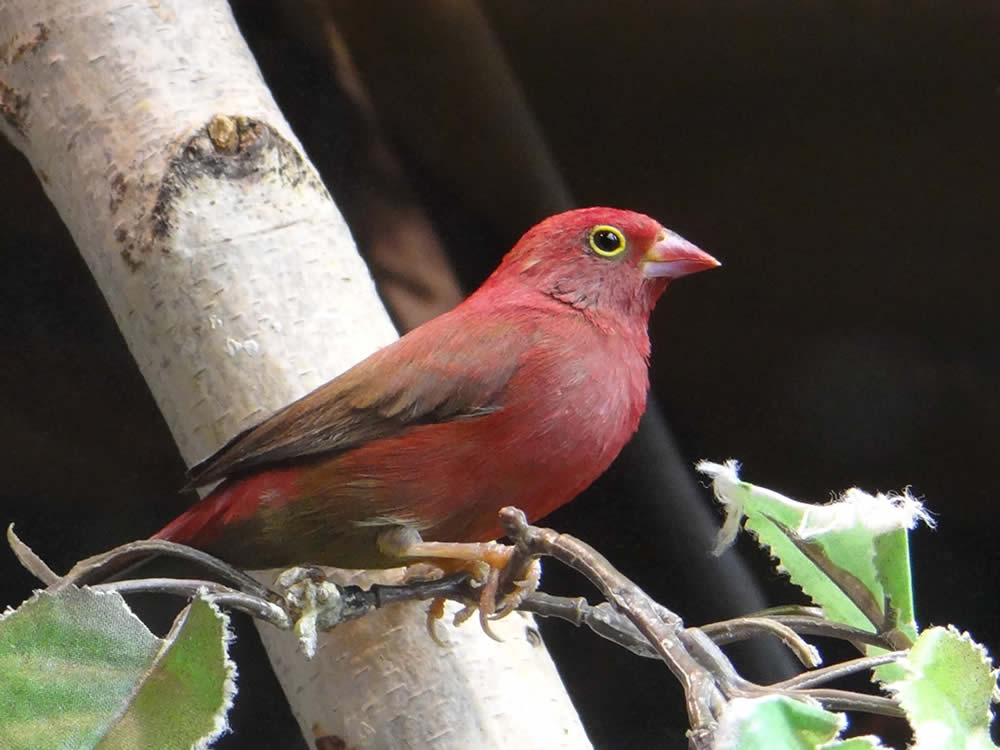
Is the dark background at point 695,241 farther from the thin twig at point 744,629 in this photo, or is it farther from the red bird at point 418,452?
the thin twig at point 744,629

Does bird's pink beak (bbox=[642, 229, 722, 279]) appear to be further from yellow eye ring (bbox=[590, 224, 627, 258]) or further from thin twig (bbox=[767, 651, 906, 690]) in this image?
thin twig (bbox=[767, 651, 906, 690])

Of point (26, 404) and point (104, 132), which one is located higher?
point (104, 132)

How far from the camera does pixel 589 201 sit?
189 cm

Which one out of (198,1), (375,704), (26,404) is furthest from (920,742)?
(26,404)

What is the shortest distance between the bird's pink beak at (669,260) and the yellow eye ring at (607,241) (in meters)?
0.03

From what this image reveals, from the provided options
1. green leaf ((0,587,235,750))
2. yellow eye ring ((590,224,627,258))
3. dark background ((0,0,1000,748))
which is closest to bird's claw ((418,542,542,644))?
green leaf ((0,587,235,750))

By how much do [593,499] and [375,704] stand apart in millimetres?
866

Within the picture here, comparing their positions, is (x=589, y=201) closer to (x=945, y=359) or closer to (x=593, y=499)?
(x=593, y=499)

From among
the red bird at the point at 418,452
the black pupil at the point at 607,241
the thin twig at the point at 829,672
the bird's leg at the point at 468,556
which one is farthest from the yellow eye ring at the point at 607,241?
the thin twig at the point at 829,672

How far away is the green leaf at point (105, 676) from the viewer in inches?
25.0

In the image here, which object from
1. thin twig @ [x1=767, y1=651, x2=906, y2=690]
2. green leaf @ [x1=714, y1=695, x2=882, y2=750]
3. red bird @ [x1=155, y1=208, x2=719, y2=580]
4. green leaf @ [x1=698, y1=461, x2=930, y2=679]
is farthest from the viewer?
red bird @ [x1=155, y1=208, x2=719, y2=580]

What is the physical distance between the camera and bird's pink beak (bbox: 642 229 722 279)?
4.18 ft

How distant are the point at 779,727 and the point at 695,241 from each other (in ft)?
4.62

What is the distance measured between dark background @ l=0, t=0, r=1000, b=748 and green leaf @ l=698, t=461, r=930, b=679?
1.07 metres
